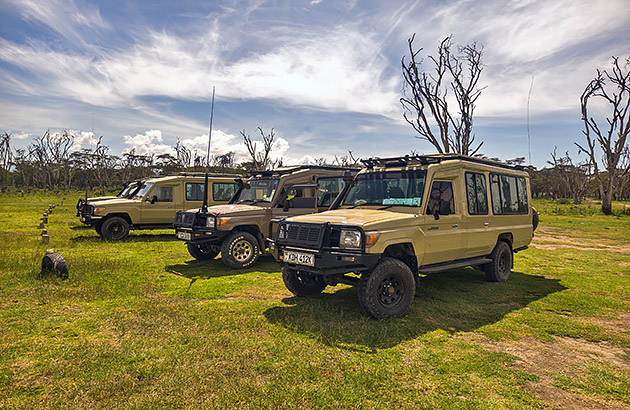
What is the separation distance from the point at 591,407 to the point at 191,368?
11.5 ft

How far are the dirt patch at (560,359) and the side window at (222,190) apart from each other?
10313 millimetres

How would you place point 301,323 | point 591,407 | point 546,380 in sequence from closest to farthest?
1. point 591,407
2. point 546,380
3. point 301,323

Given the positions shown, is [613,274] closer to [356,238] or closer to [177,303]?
[356,238]

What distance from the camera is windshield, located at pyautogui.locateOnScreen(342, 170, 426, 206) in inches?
236

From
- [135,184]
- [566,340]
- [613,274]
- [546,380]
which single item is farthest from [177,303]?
[135,184]

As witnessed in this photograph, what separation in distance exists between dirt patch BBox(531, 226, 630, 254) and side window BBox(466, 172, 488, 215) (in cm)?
648

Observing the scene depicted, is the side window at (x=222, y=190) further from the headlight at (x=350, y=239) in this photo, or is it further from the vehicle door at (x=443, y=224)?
the headlight at (x=350, y=239)

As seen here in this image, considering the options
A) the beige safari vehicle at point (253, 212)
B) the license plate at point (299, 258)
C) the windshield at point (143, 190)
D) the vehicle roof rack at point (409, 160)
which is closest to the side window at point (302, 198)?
the beige safari vehicle at point (253, 212)

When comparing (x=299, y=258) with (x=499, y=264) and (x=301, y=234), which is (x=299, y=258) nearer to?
(x=301, y=234)

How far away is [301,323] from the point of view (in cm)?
502

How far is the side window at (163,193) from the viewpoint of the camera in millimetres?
12992

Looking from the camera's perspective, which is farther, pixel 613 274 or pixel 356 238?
pixel 613 274

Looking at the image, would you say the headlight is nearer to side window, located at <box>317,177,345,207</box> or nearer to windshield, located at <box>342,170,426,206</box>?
windshield, located at <box>342,170,426,206</box>

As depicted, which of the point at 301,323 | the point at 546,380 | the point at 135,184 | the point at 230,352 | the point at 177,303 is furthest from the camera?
the point at 135,184
